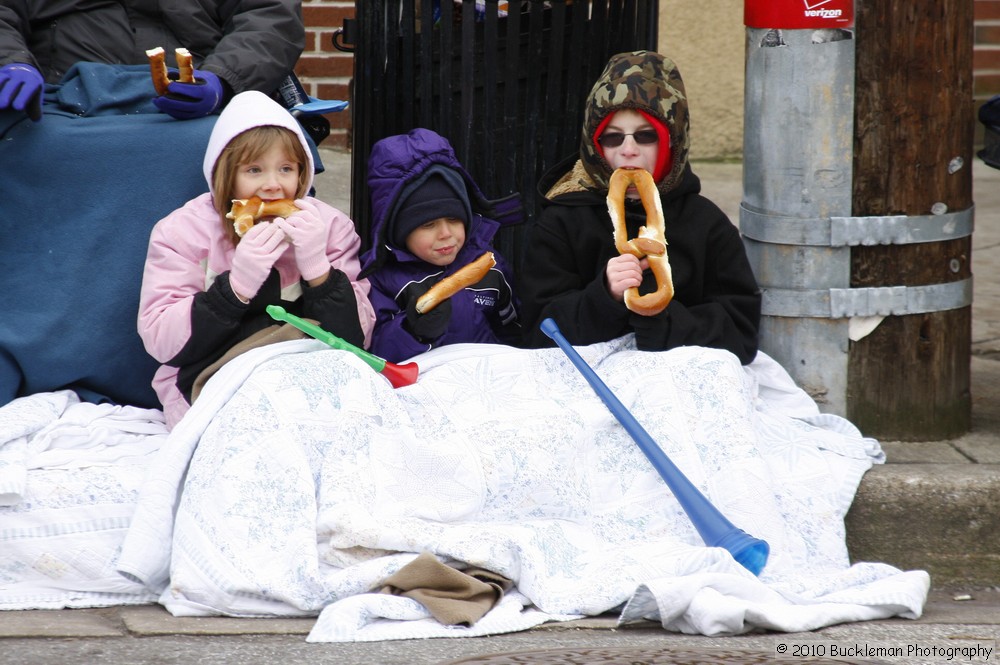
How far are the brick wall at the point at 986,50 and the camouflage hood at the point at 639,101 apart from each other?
512 centimetres

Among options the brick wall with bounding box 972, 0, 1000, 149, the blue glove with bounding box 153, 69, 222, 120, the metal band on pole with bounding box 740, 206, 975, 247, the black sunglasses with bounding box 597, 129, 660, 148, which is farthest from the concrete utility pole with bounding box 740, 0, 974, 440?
the brick wall with bounding box 972, 0, 1000, 149

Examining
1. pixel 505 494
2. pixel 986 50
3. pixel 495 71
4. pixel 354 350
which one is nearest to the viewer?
pixel 505 494

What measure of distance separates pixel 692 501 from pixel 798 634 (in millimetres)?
421

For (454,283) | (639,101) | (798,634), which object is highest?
(639,101)

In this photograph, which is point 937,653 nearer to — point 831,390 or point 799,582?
point 799,582

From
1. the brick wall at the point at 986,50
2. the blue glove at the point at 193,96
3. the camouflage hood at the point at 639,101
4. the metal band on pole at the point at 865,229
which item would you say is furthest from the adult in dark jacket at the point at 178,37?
the brick wall at the point at 986,50

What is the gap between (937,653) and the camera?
9.46 feet

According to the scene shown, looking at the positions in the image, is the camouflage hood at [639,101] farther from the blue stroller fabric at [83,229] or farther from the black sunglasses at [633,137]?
the blue stroller fabric at [83,229]

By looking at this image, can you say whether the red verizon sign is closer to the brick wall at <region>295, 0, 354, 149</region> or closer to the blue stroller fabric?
the blue stroller fabric

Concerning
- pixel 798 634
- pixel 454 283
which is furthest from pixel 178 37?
pixel 798 634

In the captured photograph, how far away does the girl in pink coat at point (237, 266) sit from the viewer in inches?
136

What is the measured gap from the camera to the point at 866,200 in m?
3.64

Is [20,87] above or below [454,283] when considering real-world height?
above

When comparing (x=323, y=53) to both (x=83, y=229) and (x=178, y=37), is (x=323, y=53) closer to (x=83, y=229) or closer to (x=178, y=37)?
(x=178, y=37)
